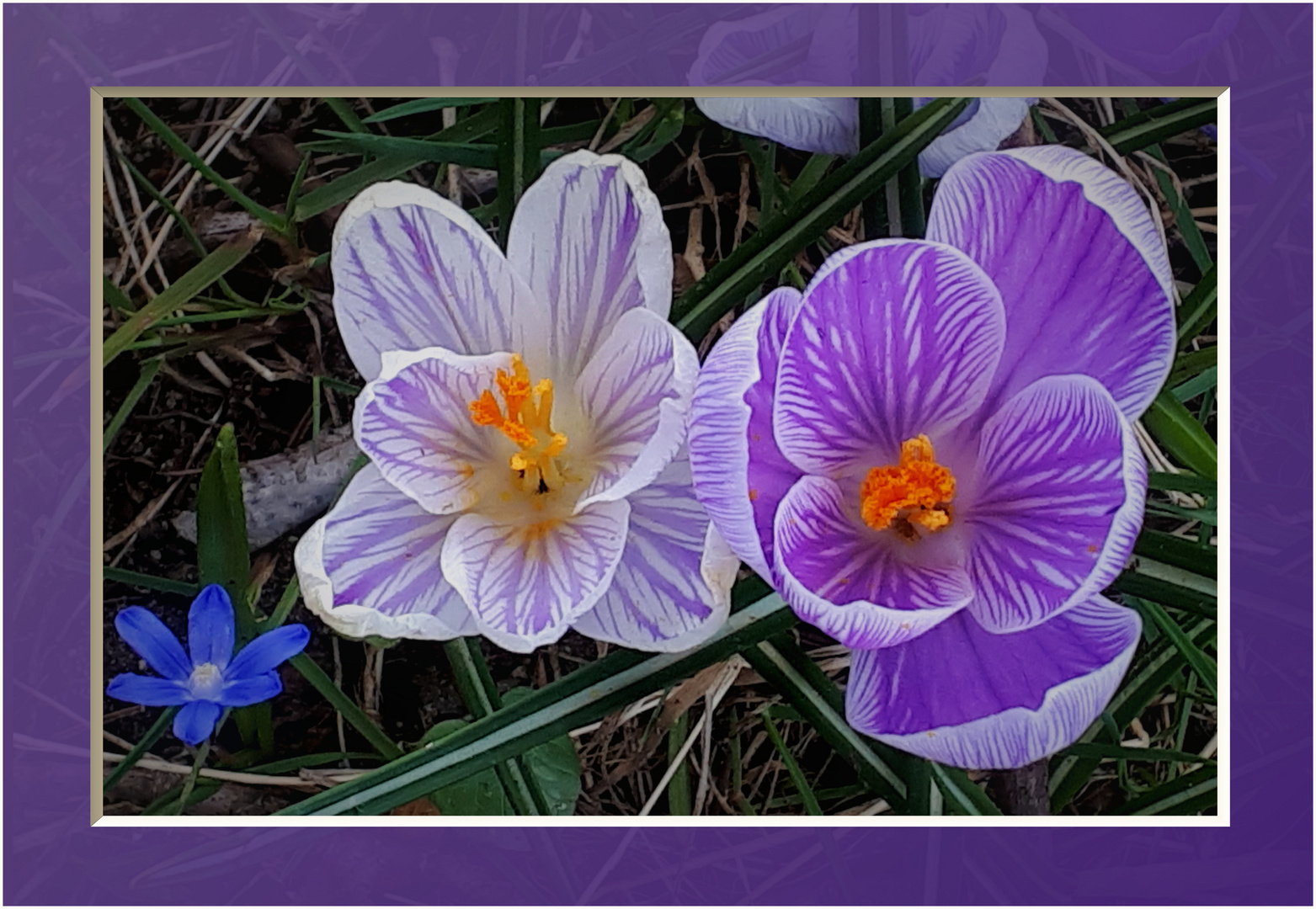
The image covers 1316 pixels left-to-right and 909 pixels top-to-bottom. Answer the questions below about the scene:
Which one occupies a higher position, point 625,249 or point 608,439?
point 625,249

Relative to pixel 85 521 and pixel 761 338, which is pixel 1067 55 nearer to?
pixel 761 338

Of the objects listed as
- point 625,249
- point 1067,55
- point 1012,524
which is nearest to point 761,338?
point 625,249

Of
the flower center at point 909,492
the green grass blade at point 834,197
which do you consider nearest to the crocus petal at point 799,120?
the green grass blade at point 834,197

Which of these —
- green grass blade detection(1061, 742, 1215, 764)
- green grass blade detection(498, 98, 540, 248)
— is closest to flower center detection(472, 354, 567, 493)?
green grass blade detection(498, 98, 540, 248)

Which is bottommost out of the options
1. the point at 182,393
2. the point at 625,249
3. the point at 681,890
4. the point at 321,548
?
the point at 681,890

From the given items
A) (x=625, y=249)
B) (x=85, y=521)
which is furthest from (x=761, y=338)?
(x=85, y=521)

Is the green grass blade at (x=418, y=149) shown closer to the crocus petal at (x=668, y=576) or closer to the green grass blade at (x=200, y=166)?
the green grass blade at (x=200, y=166)
